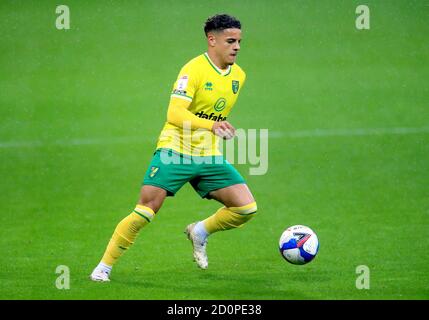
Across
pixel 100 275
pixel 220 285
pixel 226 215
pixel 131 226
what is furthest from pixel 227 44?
pixel 100 275

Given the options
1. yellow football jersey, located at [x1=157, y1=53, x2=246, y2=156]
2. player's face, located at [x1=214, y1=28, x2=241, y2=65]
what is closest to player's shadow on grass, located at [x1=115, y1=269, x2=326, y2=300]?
yellow football jersey, located at [x1=157, y1=53, x2=246, y2=156]

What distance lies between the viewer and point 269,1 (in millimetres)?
25922

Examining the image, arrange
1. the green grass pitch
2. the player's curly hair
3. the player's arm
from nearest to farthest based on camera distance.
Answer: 1. the player's arm
2. the player's curly hair
3. the green grass pitch

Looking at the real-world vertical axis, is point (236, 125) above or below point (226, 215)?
above

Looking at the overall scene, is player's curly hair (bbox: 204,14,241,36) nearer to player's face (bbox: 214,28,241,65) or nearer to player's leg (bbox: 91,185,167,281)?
player's face (bbox: 214,28,241,65)

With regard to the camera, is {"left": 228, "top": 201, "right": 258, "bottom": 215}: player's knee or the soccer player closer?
the soccer player

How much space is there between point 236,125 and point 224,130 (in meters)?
10.2

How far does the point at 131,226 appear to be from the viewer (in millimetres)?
9820

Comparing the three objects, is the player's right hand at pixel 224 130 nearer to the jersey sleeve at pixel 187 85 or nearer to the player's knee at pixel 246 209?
the jersey sleeve at pixel 187 85

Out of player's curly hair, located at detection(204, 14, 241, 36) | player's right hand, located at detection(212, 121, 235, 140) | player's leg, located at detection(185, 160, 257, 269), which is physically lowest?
player's leg, located at detection(185, 160, 257, 269)

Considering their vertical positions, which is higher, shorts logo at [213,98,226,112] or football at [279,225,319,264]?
shorts logo at [213,98,226,112]

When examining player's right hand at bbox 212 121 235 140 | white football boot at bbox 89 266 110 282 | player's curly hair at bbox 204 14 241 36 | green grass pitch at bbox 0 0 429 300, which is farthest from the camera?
green grass pitch at bbox 0 0 429 300

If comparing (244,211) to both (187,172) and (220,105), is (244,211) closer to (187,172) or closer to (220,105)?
(187,172)

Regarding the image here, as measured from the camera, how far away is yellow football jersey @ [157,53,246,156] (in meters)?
9.77
